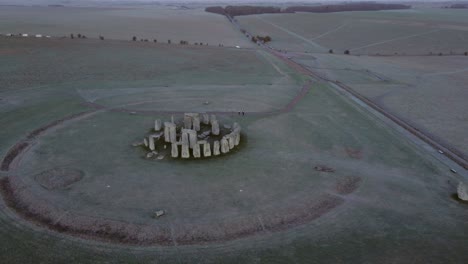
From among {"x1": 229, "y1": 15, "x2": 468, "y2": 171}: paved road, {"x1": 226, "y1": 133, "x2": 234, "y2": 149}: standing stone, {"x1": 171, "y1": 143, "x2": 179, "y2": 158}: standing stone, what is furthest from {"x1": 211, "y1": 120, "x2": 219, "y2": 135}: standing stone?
{"x1": 229, "y1": 15, "x2": 468, "y2": 171}: paved road

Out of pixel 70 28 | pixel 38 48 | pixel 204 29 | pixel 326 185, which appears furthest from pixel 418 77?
pixel 70 28

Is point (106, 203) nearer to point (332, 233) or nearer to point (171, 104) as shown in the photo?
point (332, 233)

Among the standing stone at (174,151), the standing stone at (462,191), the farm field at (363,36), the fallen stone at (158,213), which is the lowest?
the fallen stone at (158,213)

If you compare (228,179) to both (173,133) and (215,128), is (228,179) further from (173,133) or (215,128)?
(215,128)

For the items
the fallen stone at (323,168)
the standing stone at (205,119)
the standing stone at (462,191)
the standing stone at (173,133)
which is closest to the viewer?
the standing stone at (462,191)

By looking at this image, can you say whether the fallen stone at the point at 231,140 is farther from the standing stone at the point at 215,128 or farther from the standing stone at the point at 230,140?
the standing stone at the point at 215,128

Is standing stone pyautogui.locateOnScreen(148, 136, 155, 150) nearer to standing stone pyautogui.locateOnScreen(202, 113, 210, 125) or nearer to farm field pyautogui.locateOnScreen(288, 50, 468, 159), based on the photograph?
standing stone pyautogui.locateOnScreen(202, 113, 210, 125)

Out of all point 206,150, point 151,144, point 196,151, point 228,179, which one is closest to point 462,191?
point 228,179

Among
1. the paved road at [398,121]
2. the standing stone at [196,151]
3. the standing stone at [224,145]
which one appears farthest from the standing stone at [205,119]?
the paved road at [398,121]

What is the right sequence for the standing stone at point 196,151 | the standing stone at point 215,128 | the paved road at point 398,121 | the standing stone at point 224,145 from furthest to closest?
the standing stone at point 215,128 < the paved road at point 398,121 < the standing stone at point 224,145 < the standing stone at point 196,151
